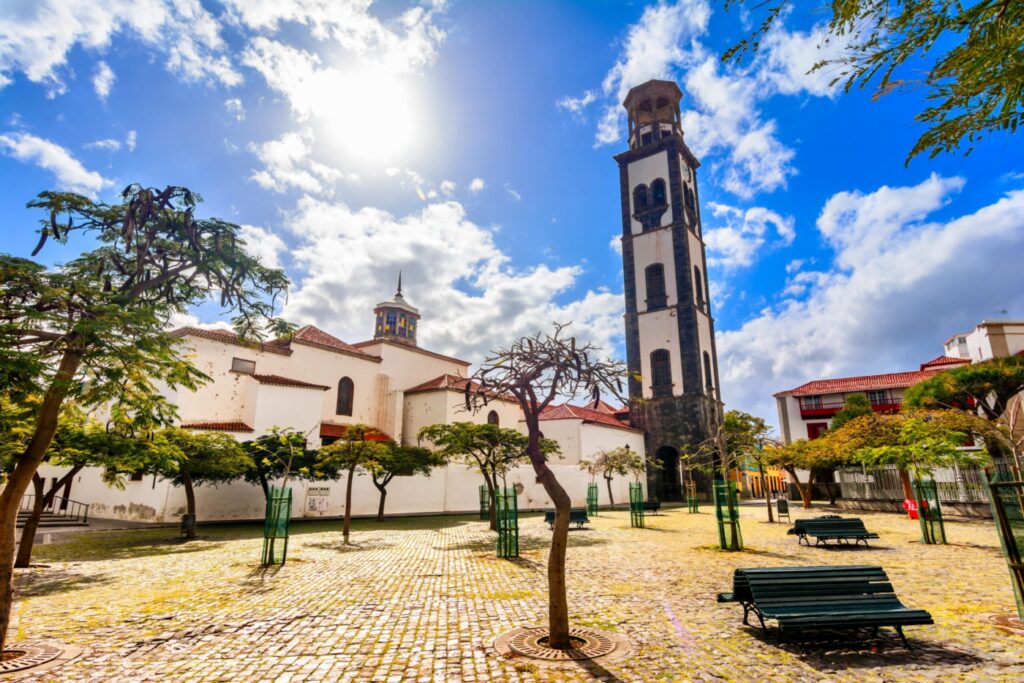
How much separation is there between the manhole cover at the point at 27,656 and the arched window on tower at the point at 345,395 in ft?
98.0

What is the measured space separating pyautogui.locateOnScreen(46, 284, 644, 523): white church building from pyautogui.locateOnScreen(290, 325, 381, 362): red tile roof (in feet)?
0.28

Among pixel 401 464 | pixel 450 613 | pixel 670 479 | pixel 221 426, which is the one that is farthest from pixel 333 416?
pixel 450 613

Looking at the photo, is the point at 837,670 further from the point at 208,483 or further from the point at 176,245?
the point at 208,483

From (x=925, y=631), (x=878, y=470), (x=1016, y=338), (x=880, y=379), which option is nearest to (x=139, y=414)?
(x=925, y=631)

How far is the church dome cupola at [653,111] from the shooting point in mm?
44938

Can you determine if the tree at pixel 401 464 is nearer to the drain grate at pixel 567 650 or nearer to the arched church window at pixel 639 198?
the drain grate at pixel 567 650

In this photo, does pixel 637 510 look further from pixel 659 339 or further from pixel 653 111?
pixel 653 111

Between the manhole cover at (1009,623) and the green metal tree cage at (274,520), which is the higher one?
the green metal tree cage at (274,520)

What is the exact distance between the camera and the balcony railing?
45.5 metres

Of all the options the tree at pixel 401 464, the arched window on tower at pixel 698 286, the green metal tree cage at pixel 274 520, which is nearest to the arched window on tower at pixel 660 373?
the arched window on tower at pixel 698 286

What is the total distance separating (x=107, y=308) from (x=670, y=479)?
128 feet

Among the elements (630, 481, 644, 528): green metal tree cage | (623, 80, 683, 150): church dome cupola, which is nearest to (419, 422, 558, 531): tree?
(630, 481, 644, 528): green metal tree cage

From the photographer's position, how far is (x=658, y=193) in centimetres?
4312

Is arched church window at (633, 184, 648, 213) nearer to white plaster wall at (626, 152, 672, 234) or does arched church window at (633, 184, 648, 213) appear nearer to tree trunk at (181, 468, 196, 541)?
white plaster wall at (626, 152, 672, 234)
